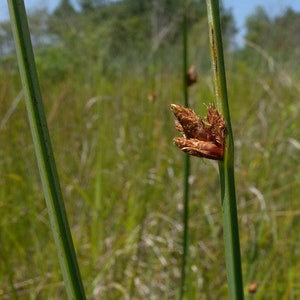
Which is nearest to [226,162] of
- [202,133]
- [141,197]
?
[202,133]

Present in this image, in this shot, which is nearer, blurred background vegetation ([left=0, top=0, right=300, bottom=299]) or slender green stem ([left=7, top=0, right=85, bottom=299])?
slender green stem ([left=7, top=0, right=85, bottom=299])

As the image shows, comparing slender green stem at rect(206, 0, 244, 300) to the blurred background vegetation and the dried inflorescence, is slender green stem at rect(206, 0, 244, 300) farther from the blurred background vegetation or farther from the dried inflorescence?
the blurred background vegetation

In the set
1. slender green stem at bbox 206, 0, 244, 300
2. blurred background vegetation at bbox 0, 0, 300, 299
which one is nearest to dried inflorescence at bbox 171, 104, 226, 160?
slender green stem at bbox 206, 0, 244, 300

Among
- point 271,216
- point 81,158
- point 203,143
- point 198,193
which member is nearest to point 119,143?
point 81,158

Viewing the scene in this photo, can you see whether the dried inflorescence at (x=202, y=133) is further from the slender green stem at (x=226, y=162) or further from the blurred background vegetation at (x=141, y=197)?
the blurred background vegetation at (x=141, y=197)

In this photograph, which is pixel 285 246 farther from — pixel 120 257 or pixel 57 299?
pixel 57 299

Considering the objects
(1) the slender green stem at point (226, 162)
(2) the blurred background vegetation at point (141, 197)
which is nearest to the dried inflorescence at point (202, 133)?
(1) the slender green stem at point (226, 162)
